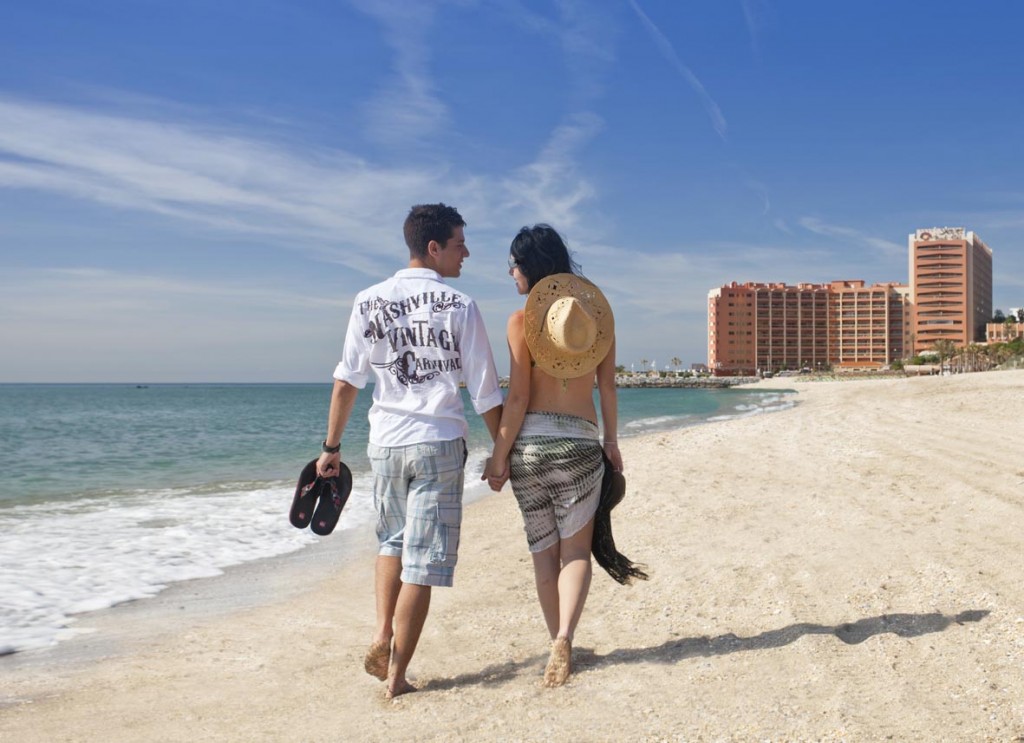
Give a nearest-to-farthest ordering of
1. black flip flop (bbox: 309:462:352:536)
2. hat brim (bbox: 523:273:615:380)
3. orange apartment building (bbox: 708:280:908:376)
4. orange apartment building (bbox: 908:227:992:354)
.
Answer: hat brim (bbox: 523:273:615:380)
black flip flop (bbox: 309:462:352:536)
orange apartment building (bbox: 908:227:992:354)
orange apartment building (bbox: 708:280:908:376)

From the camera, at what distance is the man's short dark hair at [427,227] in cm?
331

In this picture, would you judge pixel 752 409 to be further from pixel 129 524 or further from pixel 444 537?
pixel 444 537

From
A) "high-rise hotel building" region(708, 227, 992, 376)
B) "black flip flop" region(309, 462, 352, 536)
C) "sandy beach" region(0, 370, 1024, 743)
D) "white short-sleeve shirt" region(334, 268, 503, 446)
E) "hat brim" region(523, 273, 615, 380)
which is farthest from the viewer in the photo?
"high-rise hotel building" region(708, 227, 992, 376)

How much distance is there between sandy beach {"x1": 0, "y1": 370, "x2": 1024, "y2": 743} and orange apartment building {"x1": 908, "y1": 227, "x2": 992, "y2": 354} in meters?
151

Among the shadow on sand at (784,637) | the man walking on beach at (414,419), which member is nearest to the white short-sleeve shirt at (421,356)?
the man walking on beach at (414,419)

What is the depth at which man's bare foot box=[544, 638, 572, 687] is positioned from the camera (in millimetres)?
3186

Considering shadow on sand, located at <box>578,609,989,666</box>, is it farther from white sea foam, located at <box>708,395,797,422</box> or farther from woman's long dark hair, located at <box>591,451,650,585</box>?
white sea foam, located at <box>708,395,797,422</box>

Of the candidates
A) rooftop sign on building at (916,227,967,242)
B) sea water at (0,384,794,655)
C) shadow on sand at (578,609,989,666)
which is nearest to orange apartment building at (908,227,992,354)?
rooftop sign on building at (916,227,967,242)

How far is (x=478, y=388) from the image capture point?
124 inches

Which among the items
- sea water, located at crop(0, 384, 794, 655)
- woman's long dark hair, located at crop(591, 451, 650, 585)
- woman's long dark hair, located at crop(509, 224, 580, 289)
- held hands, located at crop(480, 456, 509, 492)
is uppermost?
woman's long dark hair, located at crop(509, 224, 580, 289)

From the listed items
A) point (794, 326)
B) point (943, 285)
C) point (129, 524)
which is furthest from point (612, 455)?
point (794, 326)

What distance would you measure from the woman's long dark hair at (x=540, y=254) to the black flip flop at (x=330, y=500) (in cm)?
124

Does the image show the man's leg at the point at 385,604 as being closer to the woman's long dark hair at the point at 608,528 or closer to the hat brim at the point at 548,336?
the woman's long dark hair at the point at 608,528

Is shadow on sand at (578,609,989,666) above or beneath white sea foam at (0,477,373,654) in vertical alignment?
above
